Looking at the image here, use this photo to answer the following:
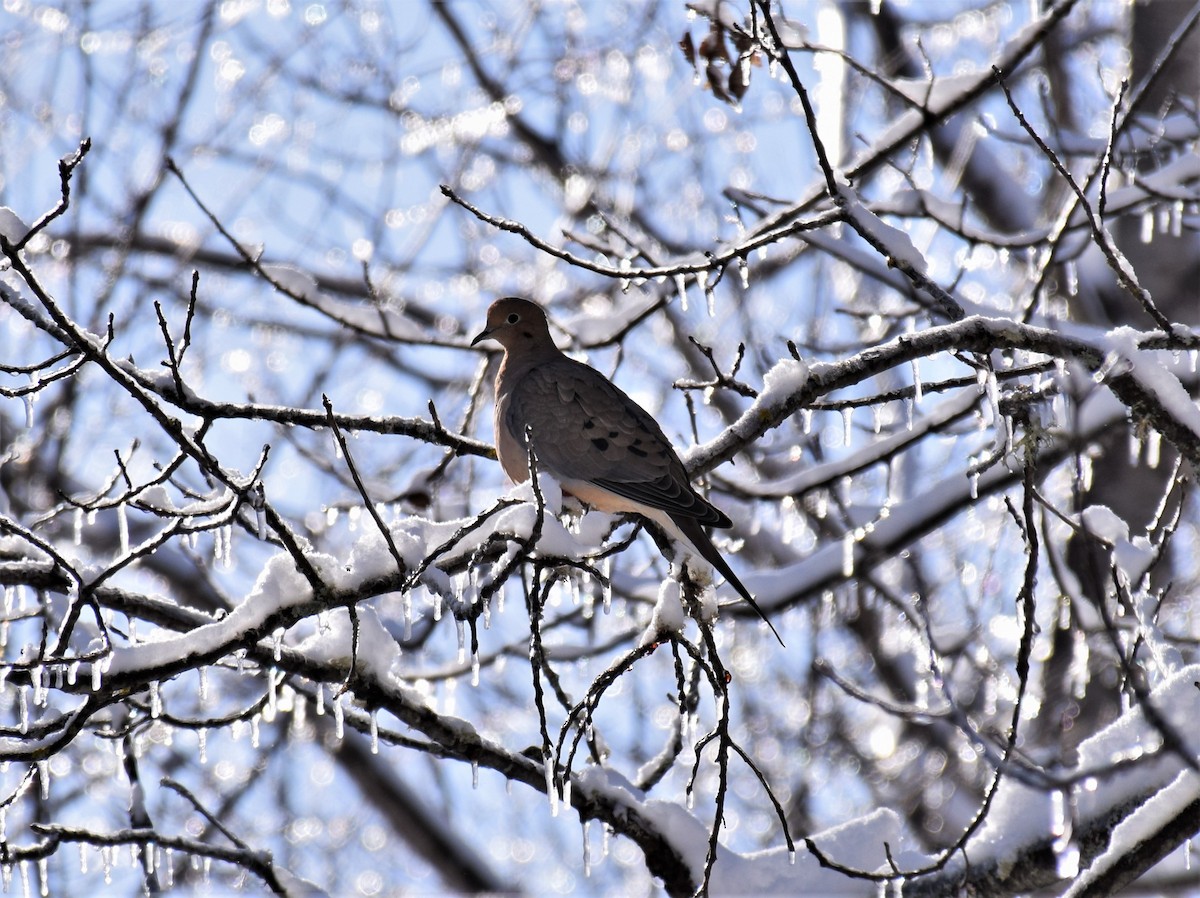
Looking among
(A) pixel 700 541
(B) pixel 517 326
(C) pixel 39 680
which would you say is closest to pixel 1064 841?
(A) pixel 700 541

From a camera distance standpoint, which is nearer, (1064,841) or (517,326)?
(1064,841)

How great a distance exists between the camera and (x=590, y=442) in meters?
4.08

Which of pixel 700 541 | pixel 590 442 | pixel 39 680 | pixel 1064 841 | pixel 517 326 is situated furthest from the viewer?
pixel 517 326

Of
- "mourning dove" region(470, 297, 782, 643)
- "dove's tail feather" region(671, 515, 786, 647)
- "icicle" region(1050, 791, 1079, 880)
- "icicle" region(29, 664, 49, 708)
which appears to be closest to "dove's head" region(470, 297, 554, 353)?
"mourning dove" region(470, 297, 782, 643)

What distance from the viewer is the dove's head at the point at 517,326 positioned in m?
4.74

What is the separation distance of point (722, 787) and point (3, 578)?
1.69 metres

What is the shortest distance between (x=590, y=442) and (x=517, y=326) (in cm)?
88

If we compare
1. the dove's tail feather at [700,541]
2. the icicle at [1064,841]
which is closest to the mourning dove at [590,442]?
the dove's tail feather at [700,541]

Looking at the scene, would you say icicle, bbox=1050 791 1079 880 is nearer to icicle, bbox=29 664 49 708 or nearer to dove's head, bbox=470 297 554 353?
icicle, bbox=29 664 49 708

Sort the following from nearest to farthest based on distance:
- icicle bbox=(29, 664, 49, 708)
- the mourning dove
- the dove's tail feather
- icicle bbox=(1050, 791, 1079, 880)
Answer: icicle bbox=(29, 664, 49, 708) → icicle bbox=(1050, 791, 1079, 880) → the dove's tail feather → the mourning dove

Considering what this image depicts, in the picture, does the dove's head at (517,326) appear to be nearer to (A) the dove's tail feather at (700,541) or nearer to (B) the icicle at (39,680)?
(A) the dove's tail feather at (700,541)

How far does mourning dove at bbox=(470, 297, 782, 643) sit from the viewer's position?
3662 millimetres

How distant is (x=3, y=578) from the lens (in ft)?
8.96

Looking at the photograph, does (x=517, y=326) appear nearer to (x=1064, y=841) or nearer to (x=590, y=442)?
(x=590, y=442)
